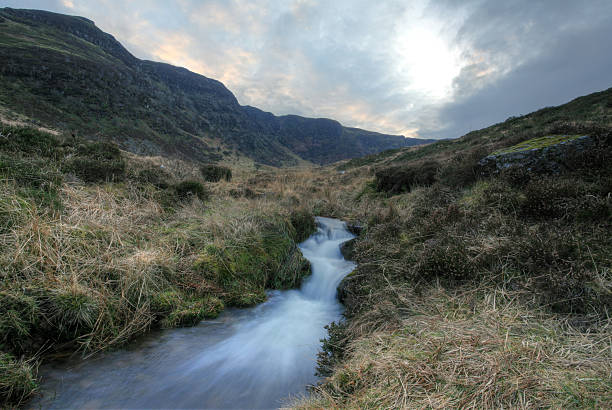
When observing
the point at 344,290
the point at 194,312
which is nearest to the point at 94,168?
the point at 194,312

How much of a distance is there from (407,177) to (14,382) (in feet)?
36.8

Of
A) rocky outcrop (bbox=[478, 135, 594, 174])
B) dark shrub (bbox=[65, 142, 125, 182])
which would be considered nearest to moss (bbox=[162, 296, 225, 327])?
dark shrub (bbox=[65, 142, 125, 182])

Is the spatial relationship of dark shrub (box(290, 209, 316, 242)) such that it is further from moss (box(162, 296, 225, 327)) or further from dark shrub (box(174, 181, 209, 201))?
moss (box(162, 296, 225, 327))

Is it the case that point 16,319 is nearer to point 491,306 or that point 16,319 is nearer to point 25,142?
point 491,306

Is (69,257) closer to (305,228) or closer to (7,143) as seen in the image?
(7,143)

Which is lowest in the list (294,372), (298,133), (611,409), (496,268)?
(294,372)

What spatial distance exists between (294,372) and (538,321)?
293 centimetres

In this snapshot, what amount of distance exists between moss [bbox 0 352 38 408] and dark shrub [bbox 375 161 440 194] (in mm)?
9790

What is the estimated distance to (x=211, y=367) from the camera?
11.1 ft

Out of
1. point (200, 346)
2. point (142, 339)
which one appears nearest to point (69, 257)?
point (142, 339)

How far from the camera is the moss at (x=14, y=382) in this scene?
2160 mm

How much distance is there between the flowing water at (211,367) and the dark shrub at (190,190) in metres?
4.32

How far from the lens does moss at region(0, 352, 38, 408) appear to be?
216cm

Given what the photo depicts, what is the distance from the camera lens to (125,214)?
5031 millimetres
